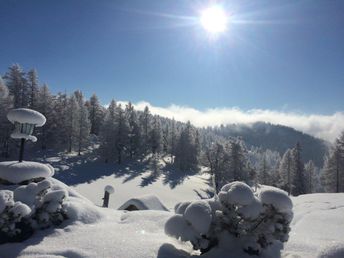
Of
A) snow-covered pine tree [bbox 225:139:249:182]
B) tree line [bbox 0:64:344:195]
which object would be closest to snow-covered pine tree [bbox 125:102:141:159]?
tree line [bbox 0:64:344:195]

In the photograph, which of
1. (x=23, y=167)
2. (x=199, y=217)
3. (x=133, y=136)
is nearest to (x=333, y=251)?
(x=199, y=217)

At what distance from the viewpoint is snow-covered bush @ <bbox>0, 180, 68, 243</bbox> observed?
10625mm

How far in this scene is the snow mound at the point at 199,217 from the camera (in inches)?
387

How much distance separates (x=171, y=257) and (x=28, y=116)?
11525mm

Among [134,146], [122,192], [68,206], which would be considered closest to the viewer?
[68,206]

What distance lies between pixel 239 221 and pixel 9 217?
314 inches

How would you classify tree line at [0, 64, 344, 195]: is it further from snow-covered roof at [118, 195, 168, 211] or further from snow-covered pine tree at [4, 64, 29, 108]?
snow-covered roof at [118, 195, 168, 211]

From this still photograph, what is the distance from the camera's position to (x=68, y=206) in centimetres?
1333

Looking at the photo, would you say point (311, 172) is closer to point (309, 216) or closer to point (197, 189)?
point (197, 189)

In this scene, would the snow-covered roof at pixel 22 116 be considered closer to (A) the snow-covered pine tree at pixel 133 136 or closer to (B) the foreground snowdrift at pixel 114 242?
(B) the foreground snowdrift at pixel 114 242

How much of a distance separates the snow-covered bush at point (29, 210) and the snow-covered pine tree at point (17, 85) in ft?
167

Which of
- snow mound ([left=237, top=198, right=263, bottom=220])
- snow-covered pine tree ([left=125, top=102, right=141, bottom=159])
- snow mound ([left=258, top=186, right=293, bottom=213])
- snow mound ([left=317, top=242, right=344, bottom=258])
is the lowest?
snow mound ([left=317, top=242, right=344, bottom=258])

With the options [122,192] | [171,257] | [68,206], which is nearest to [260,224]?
[171,257]

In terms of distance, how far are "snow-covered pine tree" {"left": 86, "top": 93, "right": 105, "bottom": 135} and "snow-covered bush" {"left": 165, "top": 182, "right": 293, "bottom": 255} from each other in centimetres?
7286
